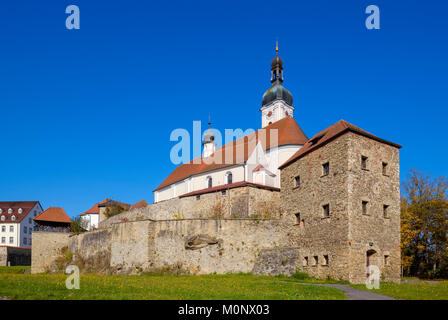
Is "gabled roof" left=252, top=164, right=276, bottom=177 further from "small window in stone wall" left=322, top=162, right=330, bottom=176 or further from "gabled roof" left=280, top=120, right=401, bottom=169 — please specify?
"small window in stone wall" left=322, top=162, right=330, bottom=176

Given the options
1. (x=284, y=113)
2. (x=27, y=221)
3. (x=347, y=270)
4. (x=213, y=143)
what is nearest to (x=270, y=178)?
(x=347, y=270)

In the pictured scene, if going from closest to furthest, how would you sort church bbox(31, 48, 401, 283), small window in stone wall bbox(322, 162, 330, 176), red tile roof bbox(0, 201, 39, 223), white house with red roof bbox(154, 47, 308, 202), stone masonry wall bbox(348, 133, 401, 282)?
1. stone masonry wall bbox(348, 133, 401, 282)
2. church bbox(31, 48, 401, 283)
3. small window in stone wall bbox(322, 162, 330, 176)
4. white house with red roof bbox(154, 47, 308, 202)
5. red tile roof bbox(0, 201, 39, 223)

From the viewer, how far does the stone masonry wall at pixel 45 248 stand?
154 ft

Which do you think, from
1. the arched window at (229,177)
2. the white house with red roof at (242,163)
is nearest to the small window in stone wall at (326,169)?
the white house with red roof at (242,163)

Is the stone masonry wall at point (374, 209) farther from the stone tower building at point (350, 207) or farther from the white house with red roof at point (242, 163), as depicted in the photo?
the white house with red roof at point (242, 163)

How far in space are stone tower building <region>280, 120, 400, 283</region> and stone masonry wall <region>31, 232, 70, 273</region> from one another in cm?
3120

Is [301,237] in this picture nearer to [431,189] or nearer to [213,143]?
[431,189]

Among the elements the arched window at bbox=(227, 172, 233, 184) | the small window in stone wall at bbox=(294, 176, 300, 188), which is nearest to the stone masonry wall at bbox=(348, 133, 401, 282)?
the small window in stone wall at bbox=(294, 176, 300, 188)

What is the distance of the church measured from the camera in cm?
2564

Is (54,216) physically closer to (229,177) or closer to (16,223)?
(16,223)

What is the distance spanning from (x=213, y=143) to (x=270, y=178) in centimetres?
2491

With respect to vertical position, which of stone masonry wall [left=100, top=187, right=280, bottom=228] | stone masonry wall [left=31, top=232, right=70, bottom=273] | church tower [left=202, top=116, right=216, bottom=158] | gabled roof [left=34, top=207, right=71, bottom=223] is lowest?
stone masonry wall [left=31, top=232, right=70, bottom=273]

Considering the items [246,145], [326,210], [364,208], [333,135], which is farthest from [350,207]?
[246,145]

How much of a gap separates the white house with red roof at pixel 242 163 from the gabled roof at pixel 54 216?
13.6 metres
